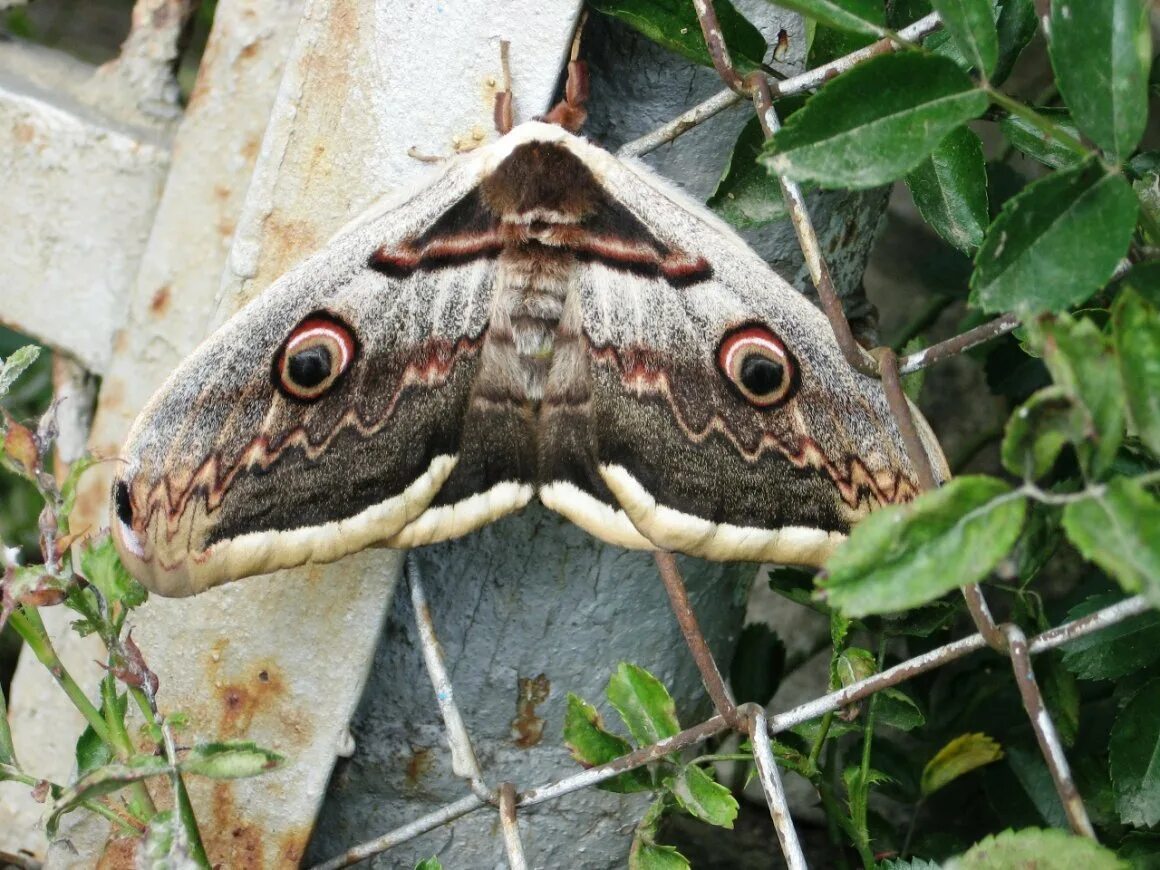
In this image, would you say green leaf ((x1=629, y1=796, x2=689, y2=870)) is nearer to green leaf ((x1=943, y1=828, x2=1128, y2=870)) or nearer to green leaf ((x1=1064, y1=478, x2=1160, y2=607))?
green leaf ((x1=943, y1=828, x2=1128, y2=870))

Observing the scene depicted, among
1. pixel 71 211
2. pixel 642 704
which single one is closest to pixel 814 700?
pixel 642 704

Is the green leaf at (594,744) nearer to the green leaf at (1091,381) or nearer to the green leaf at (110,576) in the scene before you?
the green leaf at (110,576)

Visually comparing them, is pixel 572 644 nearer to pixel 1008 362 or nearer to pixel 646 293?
pixel 646 293

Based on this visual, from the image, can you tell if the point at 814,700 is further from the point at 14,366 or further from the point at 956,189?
the point at 14,366

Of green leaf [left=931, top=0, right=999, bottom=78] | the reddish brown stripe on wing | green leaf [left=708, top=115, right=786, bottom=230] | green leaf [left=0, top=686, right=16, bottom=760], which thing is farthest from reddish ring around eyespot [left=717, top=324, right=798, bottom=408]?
green leaf [left=0, top=686, right=16, bottom=760]

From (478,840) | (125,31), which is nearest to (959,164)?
(478,840)
